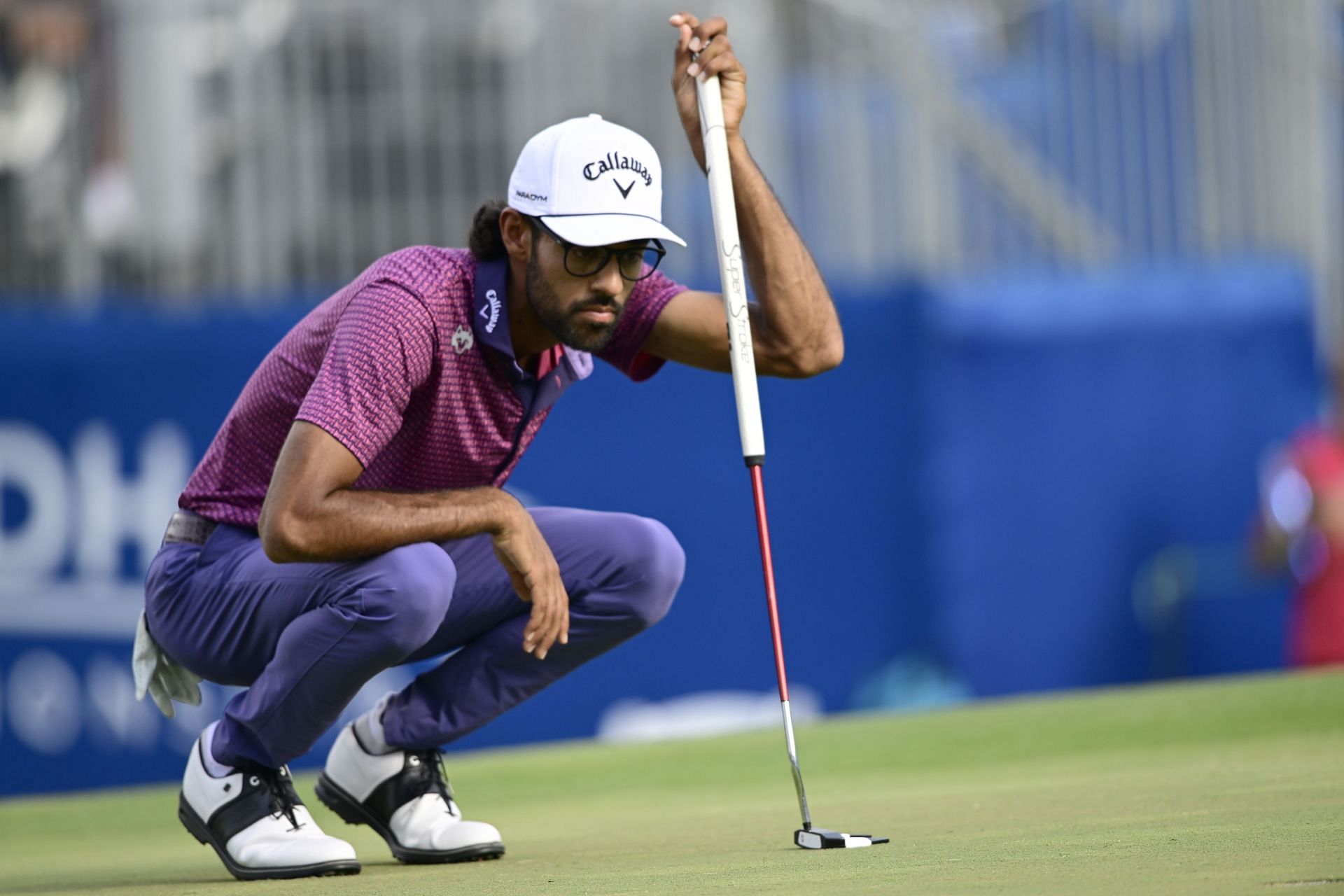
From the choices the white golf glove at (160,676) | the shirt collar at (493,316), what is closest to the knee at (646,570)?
the shirt collar at (493,316)

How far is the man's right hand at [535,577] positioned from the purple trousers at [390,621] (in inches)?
6.1

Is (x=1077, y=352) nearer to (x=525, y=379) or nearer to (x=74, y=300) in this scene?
(x=74, y=300)

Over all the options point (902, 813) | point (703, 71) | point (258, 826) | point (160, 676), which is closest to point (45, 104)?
point (160, 676)

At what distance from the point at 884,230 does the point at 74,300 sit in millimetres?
3481

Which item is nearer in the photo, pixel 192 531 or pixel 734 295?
pixel 734 295

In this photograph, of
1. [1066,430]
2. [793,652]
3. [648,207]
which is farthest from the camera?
[1066,430]

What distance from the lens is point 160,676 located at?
4379mm

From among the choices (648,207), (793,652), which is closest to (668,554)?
(648,207)

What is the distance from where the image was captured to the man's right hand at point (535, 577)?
148 inches

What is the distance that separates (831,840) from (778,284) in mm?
1243

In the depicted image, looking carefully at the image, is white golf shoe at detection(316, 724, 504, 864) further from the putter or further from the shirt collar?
the shirt collar

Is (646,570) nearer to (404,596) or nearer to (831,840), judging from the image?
(404,596)

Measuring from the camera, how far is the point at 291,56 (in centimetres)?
867

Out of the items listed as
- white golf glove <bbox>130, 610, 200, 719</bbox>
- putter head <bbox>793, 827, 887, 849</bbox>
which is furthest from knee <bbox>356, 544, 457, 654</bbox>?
putter head <bbox>793, 827, 887, 849</bbox>
